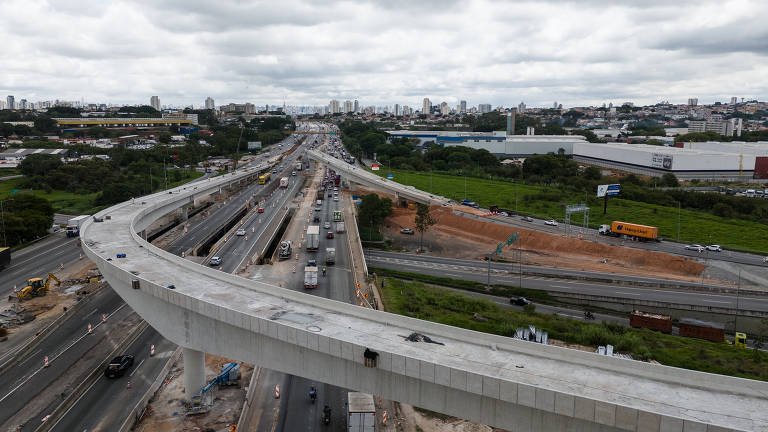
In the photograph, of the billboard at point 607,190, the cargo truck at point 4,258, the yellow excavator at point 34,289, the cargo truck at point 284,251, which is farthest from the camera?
the billboard at point 607,190

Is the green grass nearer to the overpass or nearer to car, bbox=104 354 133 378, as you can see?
car, bbox=104 354 133 378

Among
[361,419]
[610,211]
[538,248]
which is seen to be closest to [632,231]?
[538,248]

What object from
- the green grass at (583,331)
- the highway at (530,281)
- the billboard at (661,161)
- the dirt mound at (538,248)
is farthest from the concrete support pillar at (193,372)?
the billboard at (661,161)

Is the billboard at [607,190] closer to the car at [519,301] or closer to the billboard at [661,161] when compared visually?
the car at [519,301]

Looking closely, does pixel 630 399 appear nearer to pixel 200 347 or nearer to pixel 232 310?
pixel 232 310

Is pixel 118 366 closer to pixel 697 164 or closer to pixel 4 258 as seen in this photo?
pixel 4 258

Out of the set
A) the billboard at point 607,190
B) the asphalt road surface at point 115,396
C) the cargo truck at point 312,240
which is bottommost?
the asphalt road surface at point 115,396

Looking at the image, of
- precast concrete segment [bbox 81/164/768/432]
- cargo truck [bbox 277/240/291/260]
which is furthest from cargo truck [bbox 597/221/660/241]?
precast concrete segment [bbox 81/164/768/432]
